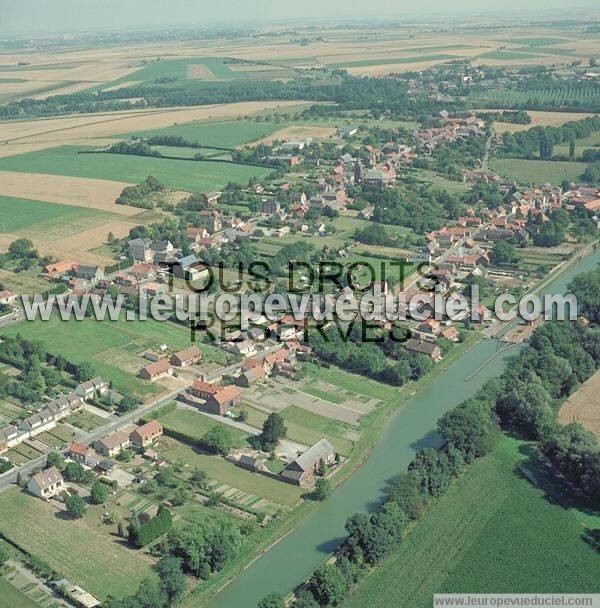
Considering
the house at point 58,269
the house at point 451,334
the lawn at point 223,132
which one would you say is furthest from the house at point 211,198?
the house at point 451,334

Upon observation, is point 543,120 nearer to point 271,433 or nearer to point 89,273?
point 89,273

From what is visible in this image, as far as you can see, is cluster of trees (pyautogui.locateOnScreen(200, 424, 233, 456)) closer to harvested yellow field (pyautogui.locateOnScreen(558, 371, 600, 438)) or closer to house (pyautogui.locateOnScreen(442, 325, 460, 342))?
harvested yellow field (pyautogui.locateOnScreen(558, 371, 600, 438))

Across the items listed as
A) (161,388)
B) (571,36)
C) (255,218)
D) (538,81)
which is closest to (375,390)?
(161,388)

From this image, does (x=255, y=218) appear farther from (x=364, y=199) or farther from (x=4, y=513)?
(x=4, y=513)

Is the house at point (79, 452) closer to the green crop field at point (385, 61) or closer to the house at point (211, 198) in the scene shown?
the house at point (211, 198)

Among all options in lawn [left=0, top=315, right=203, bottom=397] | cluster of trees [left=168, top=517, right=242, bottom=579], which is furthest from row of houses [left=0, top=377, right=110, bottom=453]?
cluster of trees [left=168, top=517, right=242, bottom=579]

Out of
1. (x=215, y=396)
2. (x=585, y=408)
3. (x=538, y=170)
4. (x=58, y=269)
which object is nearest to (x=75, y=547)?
(x=215, y=396)

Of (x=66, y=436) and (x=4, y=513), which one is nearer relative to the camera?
(x=4, y=513)
